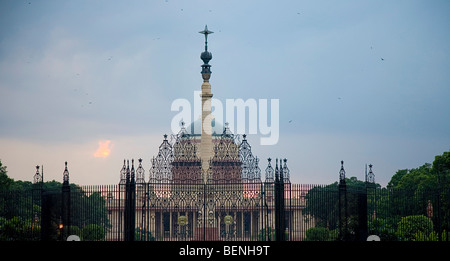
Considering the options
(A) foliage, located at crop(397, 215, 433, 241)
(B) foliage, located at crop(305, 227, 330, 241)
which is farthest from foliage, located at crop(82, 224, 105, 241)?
(A) foliage, located at crop(397, 215, 433, 241)

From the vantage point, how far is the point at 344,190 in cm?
2986

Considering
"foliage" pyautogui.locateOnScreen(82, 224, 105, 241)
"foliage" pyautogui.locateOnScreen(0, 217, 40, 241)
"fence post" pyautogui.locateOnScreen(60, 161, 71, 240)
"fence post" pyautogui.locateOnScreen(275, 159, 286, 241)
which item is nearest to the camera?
"fence post" pyautogui.locateOnScreen(60, 161, 71, 240)

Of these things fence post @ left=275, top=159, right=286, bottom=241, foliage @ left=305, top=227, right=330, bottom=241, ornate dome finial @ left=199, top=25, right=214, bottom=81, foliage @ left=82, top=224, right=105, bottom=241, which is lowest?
foliage @ left=305, top=227, right=330, bottom=241

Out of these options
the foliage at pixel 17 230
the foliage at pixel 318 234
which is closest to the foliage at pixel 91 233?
the foliage at pixel 17 230

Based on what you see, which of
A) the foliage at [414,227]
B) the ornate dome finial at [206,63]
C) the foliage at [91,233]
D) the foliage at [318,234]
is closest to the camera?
the foliage at [91,233]

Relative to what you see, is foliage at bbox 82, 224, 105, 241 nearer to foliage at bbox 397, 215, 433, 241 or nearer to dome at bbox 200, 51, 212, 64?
foliage at bbox 397, 215, 433, 241

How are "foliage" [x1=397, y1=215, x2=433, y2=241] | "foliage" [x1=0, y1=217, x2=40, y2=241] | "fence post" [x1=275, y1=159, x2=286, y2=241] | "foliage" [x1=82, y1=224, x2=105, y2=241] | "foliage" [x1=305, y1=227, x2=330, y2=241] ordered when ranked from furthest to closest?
1. "foliage" [x1=397, y1=215, x2=433, y2=241]
2. "foliage" [x1=305, y1=227, x2=330, y2=241]
3. "foliage" [x1=82, y1=224, x2=105, y2=241]
4. "foliage" [x1=0, y1=217, x2=40, y2=241]
5. "fence post" [x1=275, y1=159, x2=286, y2=241]

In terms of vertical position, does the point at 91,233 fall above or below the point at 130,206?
below

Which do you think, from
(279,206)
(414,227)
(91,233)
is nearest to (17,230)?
(91,233)

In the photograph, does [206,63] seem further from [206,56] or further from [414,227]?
[414,227]

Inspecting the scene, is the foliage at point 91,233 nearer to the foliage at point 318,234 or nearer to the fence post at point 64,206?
the fence post at point 64,206

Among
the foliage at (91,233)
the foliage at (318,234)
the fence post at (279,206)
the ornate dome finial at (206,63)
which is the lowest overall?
the foliage at (318,234)
